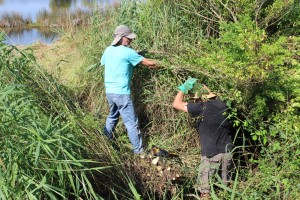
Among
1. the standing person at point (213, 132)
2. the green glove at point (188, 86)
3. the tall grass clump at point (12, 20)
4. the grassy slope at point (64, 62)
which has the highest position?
the green glove at point (188, 86)

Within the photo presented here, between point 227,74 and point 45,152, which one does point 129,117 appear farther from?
point 45,152

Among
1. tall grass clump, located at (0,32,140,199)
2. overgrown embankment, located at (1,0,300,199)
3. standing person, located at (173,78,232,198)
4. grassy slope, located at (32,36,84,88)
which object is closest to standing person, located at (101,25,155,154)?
overgrown embankment, located at (1,0,300,199)

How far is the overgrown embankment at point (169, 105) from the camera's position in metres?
2.67

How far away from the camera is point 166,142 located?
470 cm

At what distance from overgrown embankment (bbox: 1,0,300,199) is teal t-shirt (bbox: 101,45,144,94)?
0.36m

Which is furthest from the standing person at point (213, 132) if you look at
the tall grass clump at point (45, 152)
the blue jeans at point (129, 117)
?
the tall grass clump at point (45, 152)

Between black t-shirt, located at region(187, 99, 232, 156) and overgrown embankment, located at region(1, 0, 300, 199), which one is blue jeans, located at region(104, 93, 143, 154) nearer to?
overgrown embankment, located at region(1, 0, 300, 199)

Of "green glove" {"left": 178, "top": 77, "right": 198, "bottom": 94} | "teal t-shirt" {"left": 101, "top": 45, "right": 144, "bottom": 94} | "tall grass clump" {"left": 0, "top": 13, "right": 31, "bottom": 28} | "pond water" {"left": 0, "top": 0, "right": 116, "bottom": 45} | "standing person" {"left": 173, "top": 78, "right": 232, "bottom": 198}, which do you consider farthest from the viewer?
"tall grass clump" {"left": 0, "top": 13, "right": 31, "bottom": 28}

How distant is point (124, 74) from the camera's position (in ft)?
14.6

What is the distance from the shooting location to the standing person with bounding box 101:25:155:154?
4379 mm

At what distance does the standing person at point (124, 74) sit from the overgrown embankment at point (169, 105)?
1.09ft

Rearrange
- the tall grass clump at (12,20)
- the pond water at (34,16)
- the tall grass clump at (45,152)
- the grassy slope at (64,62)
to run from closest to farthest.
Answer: the tall grass clump at (45,152) < the grassy slope at (64,62) < the pond water at (34,16) < the tall grass clump at (12,20)

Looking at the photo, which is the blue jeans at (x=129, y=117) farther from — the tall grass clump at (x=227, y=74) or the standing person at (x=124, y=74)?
the tall grass clump at (x=227, y=74)

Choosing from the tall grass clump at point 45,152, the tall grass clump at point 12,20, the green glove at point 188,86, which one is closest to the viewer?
the tall grass clump at point 45,152
